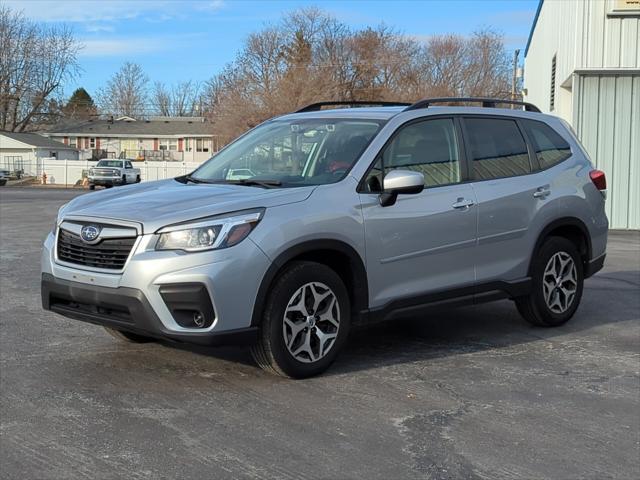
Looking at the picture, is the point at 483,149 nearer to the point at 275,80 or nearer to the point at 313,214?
the point at 313,214

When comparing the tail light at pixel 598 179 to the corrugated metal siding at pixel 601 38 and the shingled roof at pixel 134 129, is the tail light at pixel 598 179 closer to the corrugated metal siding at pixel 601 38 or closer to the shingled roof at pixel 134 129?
the corrugated metal siding at pixel 601 38

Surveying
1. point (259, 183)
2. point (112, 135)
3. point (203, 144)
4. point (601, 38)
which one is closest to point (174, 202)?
point (259, 183)

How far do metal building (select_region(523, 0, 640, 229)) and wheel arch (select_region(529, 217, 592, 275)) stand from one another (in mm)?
9640

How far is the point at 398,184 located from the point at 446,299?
113cm

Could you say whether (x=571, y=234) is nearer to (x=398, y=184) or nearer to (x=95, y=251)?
(x=398, y=184)

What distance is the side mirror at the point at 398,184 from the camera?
5637 mm

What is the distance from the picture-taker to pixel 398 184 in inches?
222

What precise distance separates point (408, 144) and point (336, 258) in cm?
112

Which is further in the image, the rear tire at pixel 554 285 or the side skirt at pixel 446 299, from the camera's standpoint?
the rear tire at pixel 554 285

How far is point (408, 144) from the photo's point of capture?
241 inches

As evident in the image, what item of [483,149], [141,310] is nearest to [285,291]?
[141,310]

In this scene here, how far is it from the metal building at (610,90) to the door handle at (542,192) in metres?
10.1

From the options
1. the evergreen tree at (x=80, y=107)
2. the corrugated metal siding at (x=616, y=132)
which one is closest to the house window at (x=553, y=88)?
the corrugated metal siding at (x=616, y=132)

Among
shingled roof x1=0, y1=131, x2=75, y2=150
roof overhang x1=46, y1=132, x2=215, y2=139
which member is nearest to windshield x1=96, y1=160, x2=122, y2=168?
shingled roof x1=0, y1=131, x2=75, y2=150
